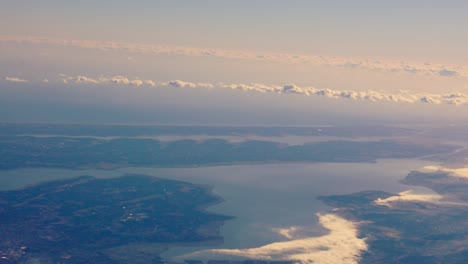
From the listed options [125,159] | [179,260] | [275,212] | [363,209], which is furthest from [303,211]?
[125,159]

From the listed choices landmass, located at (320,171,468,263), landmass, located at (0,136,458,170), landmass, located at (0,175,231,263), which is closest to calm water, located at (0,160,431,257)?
landmass, located at (0,175,231,263)

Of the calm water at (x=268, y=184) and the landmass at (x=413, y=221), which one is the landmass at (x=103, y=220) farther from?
the landmass at (x=413, y=221)

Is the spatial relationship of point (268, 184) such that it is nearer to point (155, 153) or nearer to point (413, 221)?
point (413, 221)

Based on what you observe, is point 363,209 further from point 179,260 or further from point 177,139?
point 177,139

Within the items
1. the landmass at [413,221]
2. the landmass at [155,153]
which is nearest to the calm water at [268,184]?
the landmass at [155,153]

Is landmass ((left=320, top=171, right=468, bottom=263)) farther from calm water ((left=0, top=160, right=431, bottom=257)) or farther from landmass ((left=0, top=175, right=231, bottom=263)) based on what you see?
landmass ((left=0, top=175, right=231, bottom=263))

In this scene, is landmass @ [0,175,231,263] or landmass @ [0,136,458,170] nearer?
landmass @ [0,175,231,263]
